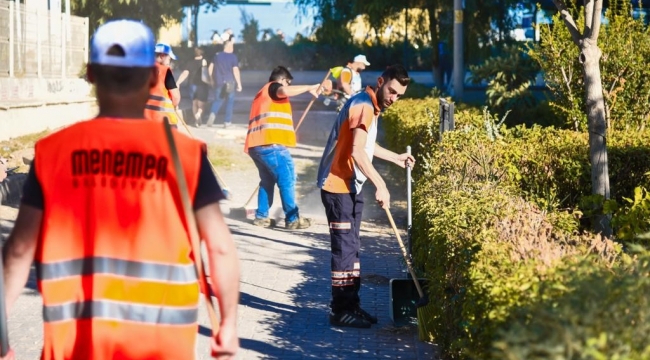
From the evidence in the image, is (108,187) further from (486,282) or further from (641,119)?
(641,119)

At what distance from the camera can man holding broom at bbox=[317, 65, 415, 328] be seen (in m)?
7.41

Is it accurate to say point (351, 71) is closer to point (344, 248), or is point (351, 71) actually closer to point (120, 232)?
point (344, 248)

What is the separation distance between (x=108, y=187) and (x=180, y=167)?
0.22m

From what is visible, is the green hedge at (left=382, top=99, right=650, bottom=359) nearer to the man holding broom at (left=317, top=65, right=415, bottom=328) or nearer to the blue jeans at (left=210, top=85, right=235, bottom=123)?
the man holding broom at (left=317, top=65, right=415, bottom=328)

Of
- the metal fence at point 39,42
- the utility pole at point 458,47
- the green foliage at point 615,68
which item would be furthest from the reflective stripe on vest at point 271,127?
the utility pole at point 458,47

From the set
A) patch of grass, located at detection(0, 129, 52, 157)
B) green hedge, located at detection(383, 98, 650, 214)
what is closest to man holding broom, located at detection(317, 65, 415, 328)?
green hedge, located at detection(383, 98, 650, 214)

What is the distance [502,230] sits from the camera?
5723mm

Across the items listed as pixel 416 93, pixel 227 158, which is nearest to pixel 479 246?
pixel 227 158

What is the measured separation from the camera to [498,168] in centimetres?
899

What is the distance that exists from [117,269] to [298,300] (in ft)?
17.2

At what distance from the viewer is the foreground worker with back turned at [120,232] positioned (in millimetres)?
3262

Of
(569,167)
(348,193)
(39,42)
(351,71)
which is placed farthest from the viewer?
(39,42)

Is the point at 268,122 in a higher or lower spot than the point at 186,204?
lower

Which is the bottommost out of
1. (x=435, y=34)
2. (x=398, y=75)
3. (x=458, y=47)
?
(x=398, y=75)
